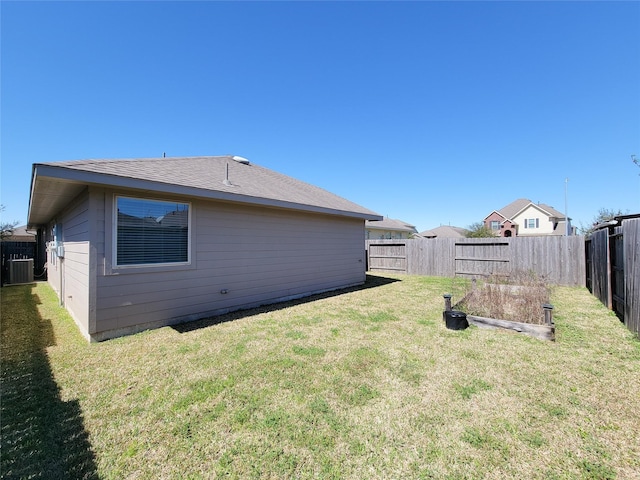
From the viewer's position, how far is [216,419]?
2.29 m

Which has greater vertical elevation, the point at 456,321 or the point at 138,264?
the point at 138,264

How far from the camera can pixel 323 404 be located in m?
2.50

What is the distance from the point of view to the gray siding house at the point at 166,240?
4203 mm

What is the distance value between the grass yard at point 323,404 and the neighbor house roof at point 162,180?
2.56 meters

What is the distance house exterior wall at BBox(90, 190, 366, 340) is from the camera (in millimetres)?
4273

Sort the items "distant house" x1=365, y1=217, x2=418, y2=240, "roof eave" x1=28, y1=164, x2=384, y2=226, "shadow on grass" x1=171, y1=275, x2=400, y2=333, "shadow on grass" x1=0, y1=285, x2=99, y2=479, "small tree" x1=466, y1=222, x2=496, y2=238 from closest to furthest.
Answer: "shadow on grass" x1=0, y1=285, x2=99, y2=479 < "roof eave" x1=28, y1=164, x2=384, y2=226 < "shadow on grass" x1=171, y1=275, x2=400, y2=333 < "distant house" x1=365, y1=217, x2=418, y2=240 < "small tree" x1=466, y1=222, x2=496, y2=238

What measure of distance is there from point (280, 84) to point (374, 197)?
22.1m

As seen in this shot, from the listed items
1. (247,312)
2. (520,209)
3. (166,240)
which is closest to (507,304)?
(247,312)

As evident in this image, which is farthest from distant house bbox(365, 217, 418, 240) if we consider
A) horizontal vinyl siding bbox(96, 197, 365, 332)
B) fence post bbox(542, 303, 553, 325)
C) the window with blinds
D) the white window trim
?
the window with blinds

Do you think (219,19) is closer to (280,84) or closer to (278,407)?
(280,84)

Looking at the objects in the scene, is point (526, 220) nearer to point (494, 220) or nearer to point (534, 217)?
point (534, 217)

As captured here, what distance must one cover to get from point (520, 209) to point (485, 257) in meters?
29.9

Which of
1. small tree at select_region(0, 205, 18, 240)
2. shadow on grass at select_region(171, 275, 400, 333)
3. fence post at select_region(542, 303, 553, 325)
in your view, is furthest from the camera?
small tree at select_region(0, 205, 18, 240)

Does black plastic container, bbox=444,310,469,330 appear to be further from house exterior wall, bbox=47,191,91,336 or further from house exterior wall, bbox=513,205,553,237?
house exterior wall, bbox=513,205,553,237
